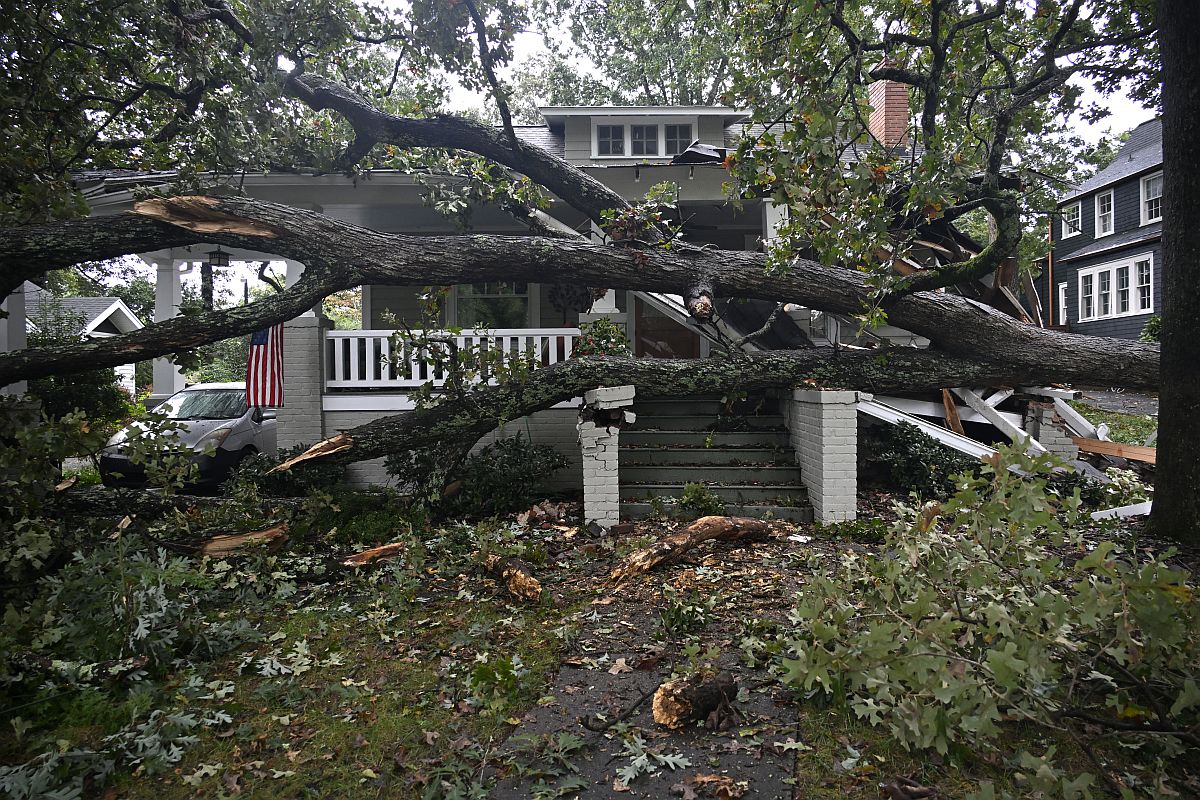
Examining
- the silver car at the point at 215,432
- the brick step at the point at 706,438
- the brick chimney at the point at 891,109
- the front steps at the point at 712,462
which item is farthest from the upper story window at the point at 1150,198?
the silver car at the point at 215,432

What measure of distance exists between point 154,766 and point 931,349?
834 cm

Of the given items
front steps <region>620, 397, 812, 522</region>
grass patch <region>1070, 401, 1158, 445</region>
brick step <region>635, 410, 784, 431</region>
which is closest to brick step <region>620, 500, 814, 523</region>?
front steps <region>620, 397, 812, 522</region>

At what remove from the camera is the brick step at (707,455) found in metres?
8.16

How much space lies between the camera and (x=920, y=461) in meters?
8.30

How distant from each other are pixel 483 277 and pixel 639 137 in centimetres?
748

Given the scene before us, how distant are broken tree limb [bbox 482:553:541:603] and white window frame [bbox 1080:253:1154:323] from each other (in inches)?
951

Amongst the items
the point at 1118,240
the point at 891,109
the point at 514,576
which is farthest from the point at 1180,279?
the point at 1118,240

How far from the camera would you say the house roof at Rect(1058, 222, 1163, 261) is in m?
21.1

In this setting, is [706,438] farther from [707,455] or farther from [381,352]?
[381,352]

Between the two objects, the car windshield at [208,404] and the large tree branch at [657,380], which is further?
the car windshield at [208,404]

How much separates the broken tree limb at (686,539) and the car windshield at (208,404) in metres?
8.37

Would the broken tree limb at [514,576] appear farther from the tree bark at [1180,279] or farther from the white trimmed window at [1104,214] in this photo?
the white trimmed window at [1104,214]

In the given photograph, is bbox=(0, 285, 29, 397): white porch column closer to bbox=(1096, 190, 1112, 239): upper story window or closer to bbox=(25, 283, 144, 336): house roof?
bbox=(25, 283, 144, 336): house roof

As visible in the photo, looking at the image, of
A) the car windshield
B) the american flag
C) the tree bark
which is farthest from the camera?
the car windshield
